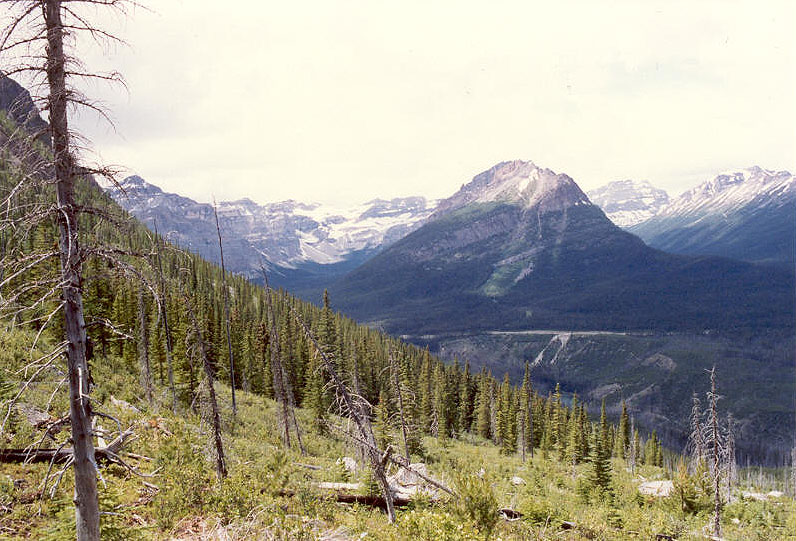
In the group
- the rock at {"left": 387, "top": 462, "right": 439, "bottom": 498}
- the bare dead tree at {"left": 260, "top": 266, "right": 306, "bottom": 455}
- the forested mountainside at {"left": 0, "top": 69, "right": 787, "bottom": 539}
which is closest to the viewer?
the forested mountainside at {"left": 0, "top": 69, "right": 787, "bottom": 539}

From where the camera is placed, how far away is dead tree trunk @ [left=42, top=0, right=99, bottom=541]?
27.3 ft

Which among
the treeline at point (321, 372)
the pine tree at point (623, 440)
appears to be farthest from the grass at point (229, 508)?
the pine tree at point (623, 440)

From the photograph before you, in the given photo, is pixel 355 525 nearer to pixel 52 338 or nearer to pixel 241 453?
pixel 241 453

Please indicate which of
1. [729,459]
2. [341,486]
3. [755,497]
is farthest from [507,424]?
[341,486]

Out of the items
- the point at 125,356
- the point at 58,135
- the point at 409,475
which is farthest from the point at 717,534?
the point at 125,356

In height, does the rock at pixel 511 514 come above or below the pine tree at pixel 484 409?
above

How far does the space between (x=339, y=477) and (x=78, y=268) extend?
1914 cm

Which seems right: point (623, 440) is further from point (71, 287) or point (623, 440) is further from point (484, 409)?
point (71, 287)

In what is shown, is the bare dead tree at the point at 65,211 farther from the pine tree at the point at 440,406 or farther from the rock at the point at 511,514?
the pine tree at the point at 440,406

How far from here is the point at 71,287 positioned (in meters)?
8.37

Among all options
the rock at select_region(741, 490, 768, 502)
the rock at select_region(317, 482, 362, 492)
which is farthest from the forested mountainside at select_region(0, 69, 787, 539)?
the rock at select_region(741, 490, 768, 502)

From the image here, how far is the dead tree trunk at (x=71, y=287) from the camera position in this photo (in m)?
8.32

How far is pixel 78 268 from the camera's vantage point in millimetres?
8461

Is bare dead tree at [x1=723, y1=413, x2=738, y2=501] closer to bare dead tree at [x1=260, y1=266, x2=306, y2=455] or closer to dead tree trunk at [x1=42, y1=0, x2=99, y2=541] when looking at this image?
bare dead tree at [x1=260, y1=266, x2=306, y2=455]
